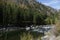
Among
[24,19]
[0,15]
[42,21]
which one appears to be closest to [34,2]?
[42,21]

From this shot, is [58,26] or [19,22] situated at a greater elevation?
[58,26]

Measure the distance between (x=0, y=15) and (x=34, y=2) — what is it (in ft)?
156

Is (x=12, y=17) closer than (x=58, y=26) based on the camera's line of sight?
No

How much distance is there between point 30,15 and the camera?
7056 centimetres

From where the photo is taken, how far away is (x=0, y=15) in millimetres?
56625

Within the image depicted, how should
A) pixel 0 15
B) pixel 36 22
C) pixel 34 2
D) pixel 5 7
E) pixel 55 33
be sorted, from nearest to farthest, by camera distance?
pixel 55 33 → pixel 0 15 → pixel 5 7 → pixel 36 22 → pixel 34 2

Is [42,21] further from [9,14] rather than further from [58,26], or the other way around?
[58,26]

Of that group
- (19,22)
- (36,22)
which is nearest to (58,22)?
(19,22)

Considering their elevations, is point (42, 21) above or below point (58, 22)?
below

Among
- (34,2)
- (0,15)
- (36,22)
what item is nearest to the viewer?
(0,15)

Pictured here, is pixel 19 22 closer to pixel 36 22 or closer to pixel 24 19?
pixel 24 19

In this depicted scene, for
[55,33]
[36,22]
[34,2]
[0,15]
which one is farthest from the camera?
[34,2]

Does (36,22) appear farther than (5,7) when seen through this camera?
Yes

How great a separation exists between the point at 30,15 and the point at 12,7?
34.0 ft
